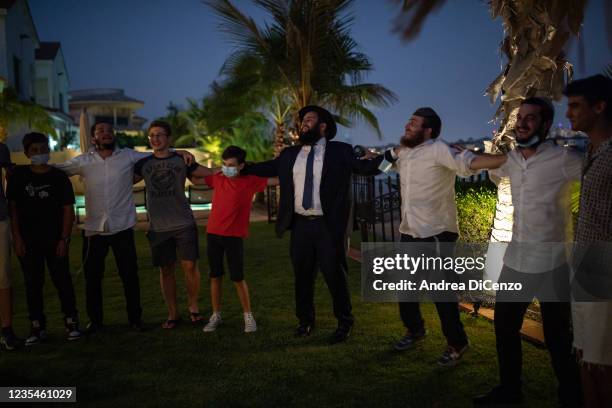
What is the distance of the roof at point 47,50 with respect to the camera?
32.7 meters

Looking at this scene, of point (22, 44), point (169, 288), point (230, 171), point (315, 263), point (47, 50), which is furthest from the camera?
point (47, 50)

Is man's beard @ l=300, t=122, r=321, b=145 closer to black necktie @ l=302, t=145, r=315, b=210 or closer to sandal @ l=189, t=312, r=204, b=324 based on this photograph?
black necktie @ l=302, t=145, r=315, b=210

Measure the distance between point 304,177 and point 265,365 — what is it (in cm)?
164

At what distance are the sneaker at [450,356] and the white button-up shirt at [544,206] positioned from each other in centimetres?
116

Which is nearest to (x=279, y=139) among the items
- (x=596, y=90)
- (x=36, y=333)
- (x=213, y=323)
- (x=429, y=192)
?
(x=213, y=323)

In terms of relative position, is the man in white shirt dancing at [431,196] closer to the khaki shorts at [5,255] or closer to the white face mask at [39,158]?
the white face mask at [39,158]

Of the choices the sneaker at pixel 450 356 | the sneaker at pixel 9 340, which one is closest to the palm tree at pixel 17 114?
the sneaker at pixel 9 340

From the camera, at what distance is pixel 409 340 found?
4840mm

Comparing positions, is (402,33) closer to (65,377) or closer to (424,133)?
(424,133)

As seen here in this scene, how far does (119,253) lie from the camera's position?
5410mm

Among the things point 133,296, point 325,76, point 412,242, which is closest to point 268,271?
point 133,296

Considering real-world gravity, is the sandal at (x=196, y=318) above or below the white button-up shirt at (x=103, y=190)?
below

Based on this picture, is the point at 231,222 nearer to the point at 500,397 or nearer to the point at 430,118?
the point at 430,118

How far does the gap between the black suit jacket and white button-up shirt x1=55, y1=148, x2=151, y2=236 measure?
1549 mm
